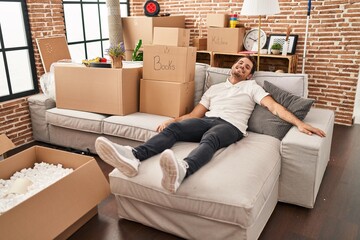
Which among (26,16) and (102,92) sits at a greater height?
(26,16)

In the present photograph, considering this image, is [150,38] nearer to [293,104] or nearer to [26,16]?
[26,16]

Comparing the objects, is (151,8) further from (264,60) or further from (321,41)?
(321,41)

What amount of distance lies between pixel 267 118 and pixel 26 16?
2766mm

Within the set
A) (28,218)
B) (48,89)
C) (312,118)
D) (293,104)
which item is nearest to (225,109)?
(293,104)

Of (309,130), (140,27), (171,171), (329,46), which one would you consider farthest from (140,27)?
(171,171)

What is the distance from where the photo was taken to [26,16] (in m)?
3.61

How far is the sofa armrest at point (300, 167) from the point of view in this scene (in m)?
2.20

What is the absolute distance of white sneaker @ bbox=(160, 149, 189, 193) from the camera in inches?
68.9

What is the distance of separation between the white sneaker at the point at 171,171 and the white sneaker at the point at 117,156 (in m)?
0.24

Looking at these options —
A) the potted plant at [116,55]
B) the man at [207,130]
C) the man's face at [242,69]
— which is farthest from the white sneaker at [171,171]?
the potted plant at [116,55]

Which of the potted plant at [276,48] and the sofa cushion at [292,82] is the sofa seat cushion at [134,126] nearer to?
the sofa cushion at [292,82]

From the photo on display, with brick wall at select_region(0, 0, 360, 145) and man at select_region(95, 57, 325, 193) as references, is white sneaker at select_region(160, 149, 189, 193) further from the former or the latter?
brick wall at select_region(0, 0, 360, 145)

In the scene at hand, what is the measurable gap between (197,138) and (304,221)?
91 centimetres

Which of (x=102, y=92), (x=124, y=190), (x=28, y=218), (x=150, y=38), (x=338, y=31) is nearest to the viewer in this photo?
(x=28, y=218)
